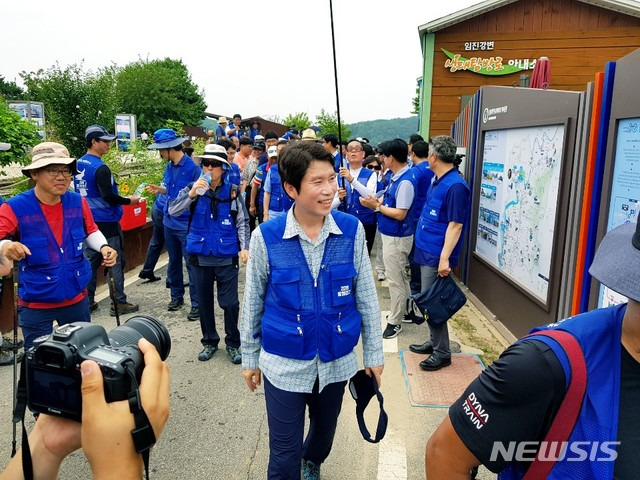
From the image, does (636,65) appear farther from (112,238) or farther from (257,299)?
(112,238)

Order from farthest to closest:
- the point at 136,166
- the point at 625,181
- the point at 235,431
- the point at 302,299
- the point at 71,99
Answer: the point at 71,99 → the point at 136,166 → the point at 235,431 → the point at 625,181 → the point at 302,299

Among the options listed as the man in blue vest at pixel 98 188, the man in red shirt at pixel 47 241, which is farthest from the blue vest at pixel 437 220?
the man in blue vest at pixel 98 188

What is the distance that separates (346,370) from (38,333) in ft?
7.28

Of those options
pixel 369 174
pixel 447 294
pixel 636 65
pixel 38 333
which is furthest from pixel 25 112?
pixel 636 65

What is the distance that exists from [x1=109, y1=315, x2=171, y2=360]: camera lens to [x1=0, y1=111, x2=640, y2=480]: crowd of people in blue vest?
41 centimetres

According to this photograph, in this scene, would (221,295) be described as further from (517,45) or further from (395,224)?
(517,45)

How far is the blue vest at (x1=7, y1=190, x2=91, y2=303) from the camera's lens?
3.03 m

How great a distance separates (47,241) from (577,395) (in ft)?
10.3

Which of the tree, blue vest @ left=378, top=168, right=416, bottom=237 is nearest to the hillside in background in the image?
the tree

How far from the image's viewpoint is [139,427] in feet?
3.50

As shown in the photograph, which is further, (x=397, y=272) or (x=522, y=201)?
(x=397, y=272)

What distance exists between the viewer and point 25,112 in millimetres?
13898

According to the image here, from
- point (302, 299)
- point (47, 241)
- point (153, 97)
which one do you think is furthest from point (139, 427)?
point (153, 97)

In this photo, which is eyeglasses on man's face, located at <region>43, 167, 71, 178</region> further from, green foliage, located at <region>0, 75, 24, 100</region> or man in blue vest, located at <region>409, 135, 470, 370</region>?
green foliage, located at <region>0, 75, 24, 100</region>
